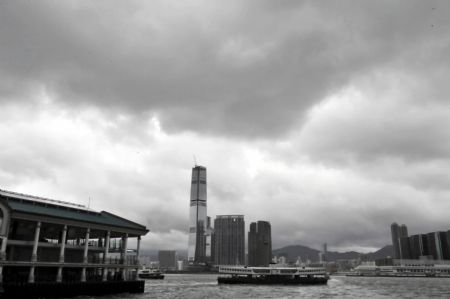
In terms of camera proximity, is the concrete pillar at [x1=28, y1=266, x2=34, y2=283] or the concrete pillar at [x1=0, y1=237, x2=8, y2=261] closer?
the concrete pillar at [x1=0, y1=237, x2=8, y2=261]

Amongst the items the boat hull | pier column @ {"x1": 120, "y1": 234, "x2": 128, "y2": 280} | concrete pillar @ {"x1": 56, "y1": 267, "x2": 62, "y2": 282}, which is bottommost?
the boat hull

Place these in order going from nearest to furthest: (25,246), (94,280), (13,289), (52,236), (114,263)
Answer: (13,289) < (25,246) < (94,280) < (114,263) < (52,236)

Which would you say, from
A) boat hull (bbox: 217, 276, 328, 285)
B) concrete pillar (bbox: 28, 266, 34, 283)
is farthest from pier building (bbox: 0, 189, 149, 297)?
boat hull (bbox: 217, 276, 328, 285)

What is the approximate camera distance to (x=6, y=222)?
247 ft

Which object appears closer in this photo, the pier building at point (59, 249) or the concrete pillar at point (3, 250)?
the concrete pillar at point (3, 250)

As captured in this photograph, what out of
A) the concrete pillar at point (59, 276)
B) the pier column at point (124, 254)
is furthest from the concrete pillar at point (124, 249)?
the concrete pillar at point (59, 276)

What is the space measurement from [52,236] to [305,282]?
410 ft

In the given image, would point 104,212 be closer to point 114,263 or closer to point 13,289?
point 114,263

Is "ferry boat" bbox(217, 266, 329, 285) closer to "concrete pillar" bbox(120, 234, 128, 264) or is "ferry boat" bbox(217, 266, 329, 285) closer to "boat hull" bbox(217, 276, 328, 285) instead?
"boat hull" bbox(217, 276, 328, 285)

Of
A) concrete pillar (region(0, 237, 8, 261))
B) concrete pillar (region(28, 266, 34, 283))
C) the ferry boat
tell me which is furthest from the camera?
the ferry boat

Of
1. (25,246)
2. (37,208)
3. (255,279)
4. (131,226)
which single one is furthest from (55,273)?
(255,279)

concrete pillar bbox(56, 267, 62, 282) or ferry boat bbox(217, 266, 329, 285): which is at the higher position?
concrete pillar bbox(56, 267, 62, 282)

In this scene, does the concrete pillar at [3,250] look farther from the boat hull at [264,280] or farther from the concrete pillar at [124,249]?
the boat hull at [264,280]

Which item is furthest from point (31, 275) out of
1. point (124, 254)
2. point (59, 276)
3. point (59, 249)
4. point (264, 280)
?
point (264, 280)
